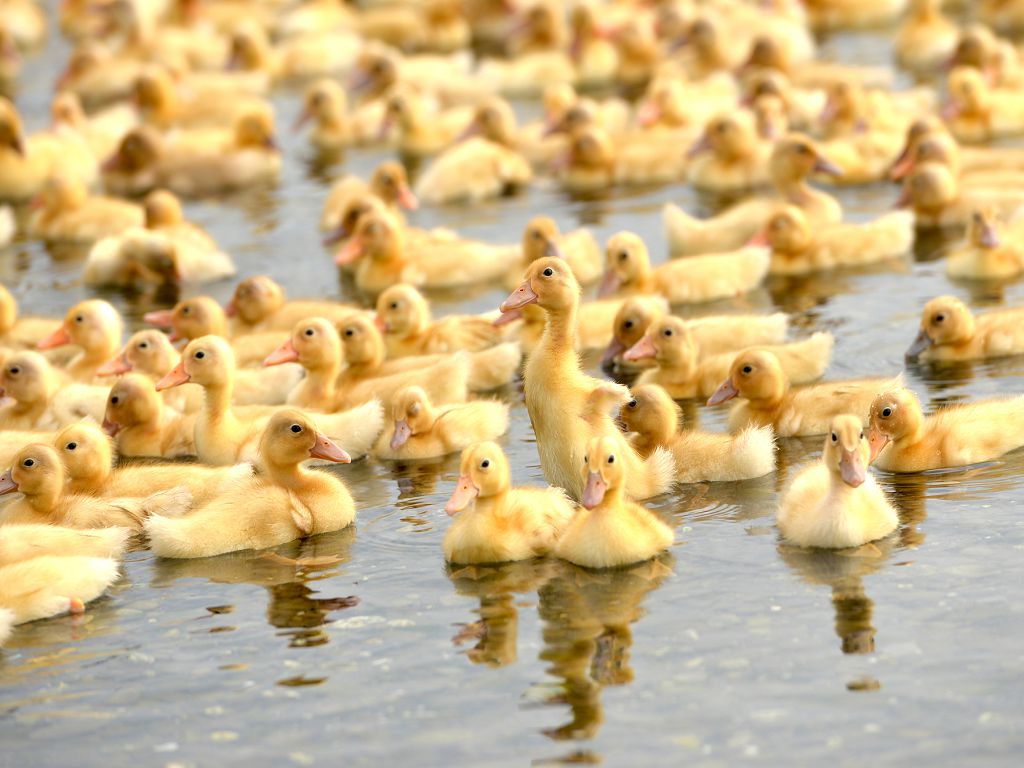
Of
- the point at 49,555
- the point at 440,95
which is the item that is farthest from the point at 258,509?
the point at 440,95

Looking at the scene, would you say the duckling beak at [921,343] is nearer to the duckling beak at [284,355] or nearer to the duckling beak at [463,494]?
the duckling beak at [284,355]

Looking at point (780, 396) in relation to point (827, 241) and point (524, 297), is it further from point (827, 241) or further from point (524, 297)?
point (827, 241)

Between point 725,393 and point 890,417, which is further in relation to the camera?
point 725,393

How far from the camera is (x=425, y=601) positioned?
7586 mm

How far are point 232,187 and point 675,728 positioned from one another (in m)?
11.1

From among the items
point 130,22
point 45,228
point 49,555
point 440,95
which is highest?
point 130,22

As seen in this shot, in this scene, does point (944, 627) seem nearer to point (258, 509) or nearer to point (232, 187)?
point (258, 509)

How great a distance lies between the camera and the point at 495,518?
783 cm

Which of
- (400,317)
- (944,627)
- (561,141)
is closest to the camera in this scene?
(944,627)

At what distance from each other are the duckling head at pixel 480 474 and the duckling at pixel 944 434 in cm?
192

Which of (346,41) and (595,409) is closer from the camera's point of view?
(595,409)

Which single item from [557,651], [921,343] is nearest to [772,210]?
[921,343]

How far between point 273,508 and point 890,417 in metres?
2.87

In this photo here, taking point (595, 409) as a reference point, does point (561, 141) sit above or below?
above
